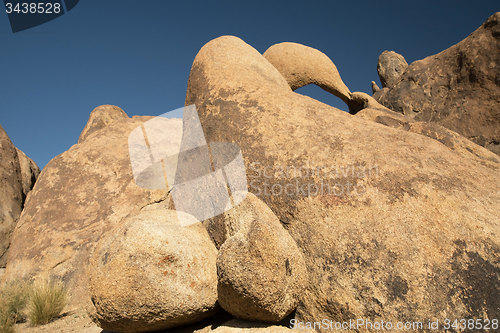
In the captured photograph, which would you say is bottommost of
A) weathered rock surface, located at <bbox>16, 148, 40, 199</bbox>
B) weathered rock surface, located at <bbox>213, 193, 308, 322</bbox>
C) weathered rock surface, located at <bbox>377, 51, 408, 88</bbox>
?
weathered rock surface, located at <bbox>213, 193, 308, 322</bbox>

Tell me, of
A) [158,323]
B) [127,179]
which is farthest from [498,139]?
[127,179]

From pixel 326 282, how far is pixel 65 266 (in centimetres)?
307

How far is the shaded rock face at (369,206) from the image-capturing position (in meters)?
1.82

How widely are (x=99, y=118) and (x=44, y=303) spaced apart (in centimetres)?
438

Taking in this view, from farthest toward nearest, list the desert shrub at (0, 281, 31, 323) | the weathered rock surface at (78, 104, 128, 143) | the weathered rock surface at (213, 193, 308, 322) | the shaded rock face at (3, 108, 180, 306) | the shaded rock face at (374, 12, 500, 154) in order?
the weathered rock surface at (78, 104, 128, 143) → the shaded rock face at (374, 12, 500, 154) → the shaded rock face at (3, 108, 180, 306) → the desert shrub at (0, 281, 31, 323) → the weathered rock surface at (213, 193, 308, 322)

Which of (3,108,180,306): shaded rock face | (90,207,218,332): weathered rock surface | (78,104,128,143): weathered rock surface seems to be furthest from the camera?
(78,104,128,143): weathered rock surface

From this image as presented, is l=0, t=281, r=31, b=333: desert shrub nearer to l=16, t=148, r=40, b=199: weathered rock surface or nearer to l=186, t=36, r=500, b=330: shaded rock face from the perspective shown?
l=16, t=148, r=40, b=199: weathered rock surface

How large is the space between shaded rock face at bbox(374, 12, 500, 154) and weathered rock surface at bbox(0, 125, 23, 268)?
5.90 meters

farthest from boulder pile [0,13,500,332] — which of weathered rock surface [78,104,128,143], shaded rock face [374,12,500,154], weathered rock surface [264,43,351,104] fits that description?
weathered rock surface [78,104,128,143]

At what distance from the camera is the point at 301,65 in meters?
4.90

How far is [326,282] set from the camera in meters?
2.02

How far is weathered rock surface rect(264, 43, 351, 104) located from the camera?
486 cm

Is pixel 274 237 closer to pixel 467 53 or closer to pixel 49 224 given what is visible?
pixel 49 224

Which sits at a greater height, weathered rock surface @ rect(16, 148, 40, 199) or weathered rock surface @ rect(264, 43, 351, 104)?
weathered rock surface @ rect(264, 43, 351, 104)
